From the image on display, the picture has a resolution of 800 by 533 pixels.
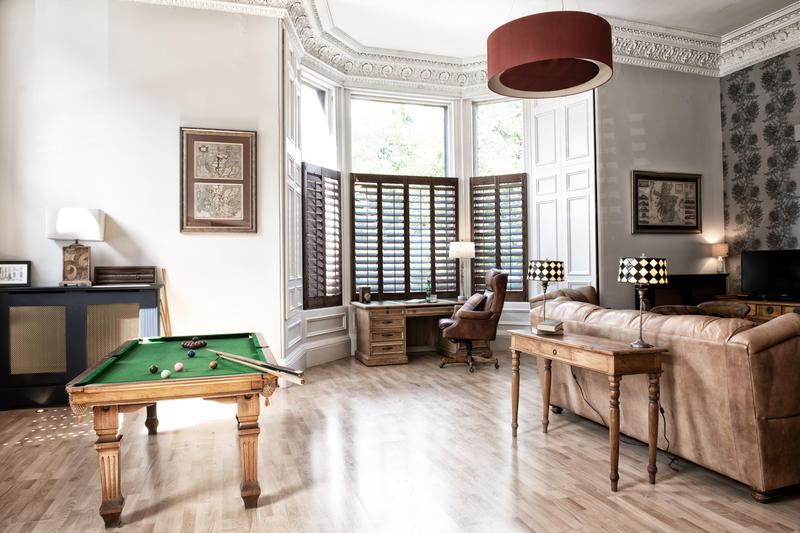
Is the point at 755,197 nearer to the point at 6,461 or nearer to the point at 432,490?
the point at 432,490

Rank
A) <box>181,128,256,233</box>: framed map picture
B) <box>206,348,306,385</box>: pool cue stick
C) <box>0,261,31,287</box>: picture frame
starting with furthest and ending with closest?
1. <box>181,128,256,233</box>: framed map picture
2. <box>0,261,31,287</box>: picture frame
3. <box>206,348,306,385</box>: pool cue stick

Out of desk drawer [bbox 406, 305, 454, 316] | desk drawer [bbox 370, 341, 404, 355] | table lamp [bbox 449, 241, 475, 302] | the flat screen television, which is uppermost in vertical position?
table lamp [bbox 449, 241, 475, 302]

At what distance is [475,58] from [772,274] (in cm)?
505

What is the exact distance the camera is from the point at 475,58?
25.4ft

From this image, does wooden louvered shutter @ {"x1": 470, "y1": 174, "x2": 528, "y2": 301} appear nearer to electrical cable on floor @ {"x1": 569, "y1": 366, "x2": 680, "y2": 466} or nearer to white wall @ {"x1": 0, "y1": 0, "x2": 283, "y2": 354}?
white wall @ {"x1": 0, "y1": 0, "x2": 283, "y2": 354}

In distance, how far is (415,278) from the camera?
7762 mm

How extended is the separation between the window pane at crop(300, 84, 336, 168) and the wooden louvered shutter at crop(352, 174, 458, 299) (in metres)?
0.52

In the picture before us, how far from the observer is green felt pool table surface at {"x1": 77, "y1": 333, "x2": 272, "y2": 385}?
277cm

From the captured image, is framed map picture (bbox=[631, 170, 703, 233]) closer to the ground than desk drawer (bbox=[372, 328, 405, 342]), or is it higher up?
higher up

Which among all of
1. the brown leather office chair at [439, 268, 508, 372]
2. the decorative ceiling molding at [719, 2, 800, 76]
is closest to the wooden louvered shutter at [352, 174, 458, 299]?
the brown leather office chair at [439, 268, 508, 372]

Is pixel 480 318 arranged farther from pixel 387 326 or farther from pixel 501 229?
pixel 501 229

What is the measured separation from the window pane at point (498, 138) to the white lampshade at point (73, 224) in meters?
5.34

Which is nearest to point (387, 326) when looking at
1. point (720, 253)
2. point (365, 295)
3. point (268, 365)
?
point (365, 295)

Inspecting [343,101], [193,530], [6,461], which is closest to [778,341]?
[193,530]
